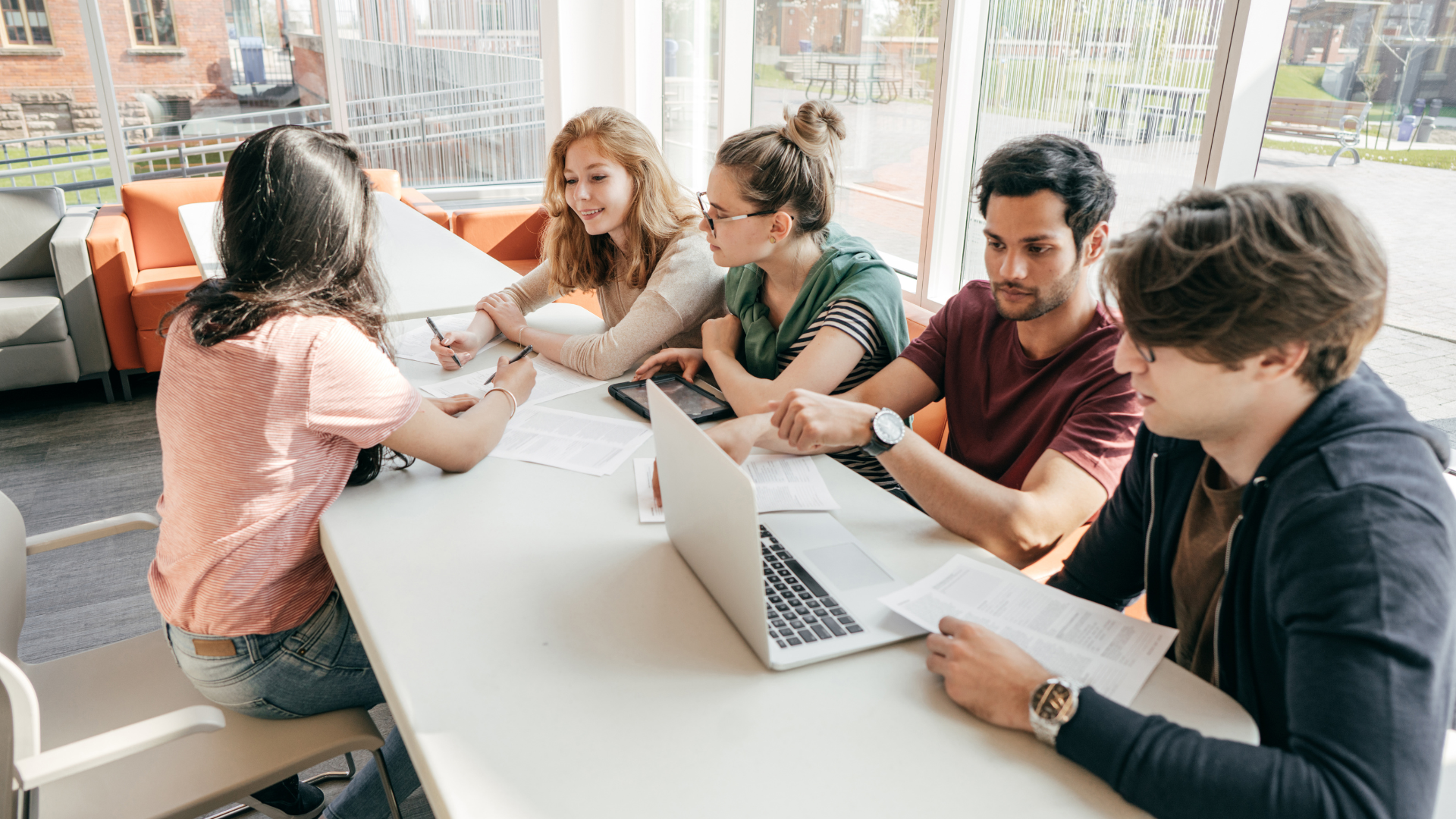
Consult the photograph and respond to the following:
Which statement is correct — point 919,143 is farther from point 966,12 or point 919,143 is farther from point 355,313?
point 355,313

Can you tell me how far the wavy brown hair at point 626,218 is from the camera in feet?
7.18

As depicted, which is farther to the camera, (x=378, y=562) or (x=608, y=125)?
(x=608, y=125)

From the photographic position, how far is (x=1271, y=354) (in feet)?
2.81

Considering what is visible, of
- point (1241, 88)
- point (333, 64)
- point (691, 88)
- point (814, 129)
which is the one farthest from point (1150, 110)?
point (333, 64)

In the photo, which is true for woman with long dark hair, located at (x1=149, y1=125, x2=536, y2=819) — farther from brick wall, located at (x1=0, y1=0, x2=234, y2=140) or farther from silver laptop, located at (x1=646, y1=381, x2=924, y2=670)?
brick wall, located at (x1=0, y1=0, x2=234, y2=140)

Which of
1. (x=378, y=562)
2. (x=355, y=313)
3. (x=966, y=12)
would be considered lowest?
(x=378, y=562)

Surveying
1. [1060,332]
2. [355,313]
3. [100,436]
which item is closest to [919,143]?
[1060,332]

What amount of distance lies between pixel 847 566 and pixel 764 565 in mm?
109

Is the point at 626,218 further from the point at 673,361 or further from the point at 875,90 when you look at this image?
the point at 875,90

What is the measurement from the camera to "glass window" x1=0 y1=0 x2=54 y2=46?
14.0 ft

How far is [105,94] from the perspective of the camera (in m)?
4.46

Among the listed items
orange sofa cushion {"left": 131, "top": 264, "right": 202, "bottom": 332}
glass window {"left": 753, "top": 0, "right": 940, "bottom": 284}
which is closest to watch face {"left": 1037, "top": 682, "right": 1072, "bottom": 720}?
glass window {"left": 753, "top": 0, "right": 940, "bottom": 284}

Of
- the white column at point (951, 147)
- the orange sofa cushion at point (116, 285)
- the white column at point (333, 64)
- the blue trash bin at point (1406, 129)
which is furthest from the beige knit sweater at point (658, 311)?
the white column at point (333, 64)

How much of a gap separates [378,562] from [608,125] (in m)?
1.34
